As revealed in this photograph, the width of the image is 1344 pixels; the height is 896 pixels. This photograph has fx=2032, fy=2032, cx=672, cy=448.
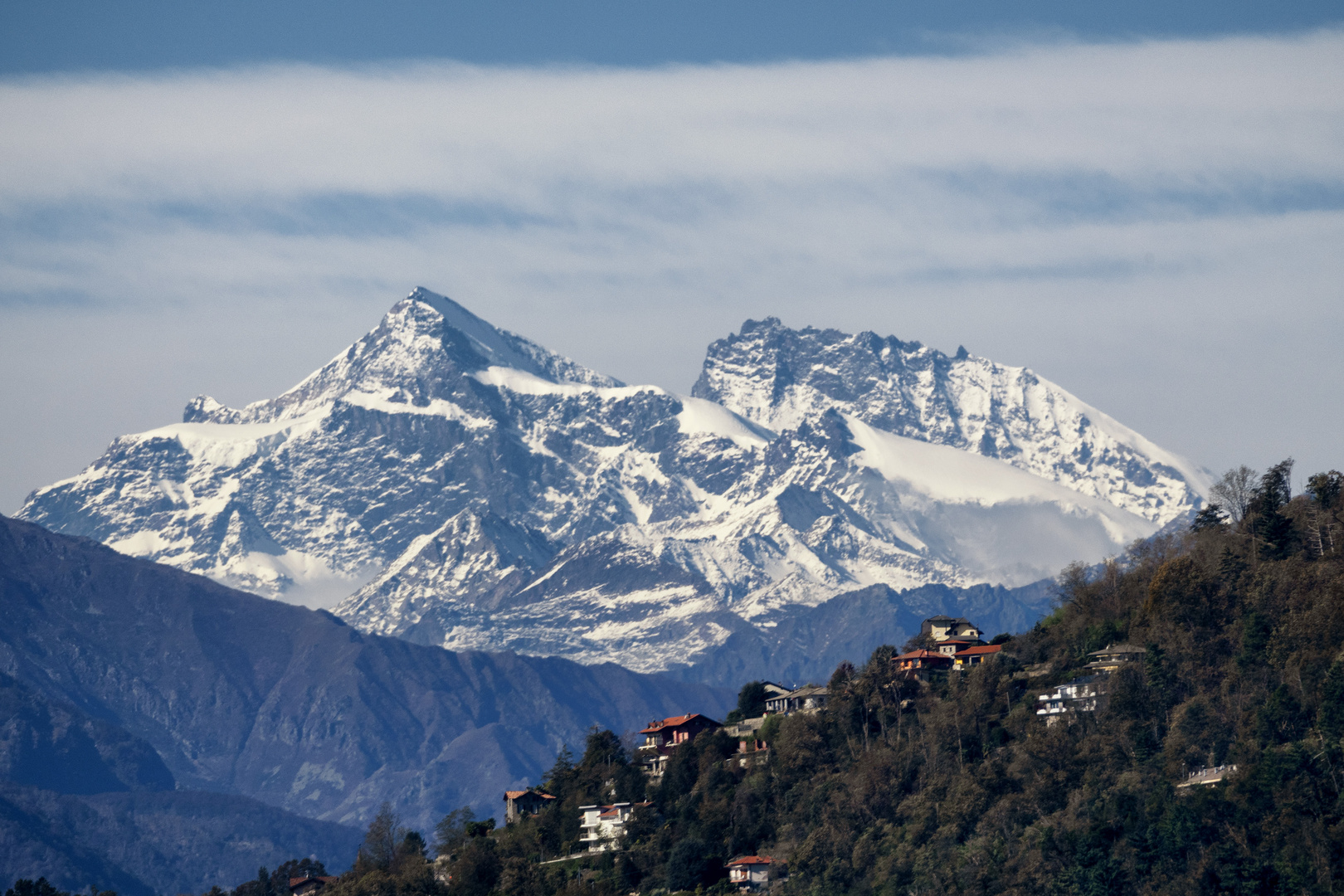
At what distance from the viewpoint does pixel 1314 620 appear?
141m

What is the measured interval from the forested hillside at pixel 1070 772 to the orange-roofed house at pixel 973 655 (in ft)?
10.8

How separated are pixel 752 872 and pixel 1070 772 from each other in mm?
26939

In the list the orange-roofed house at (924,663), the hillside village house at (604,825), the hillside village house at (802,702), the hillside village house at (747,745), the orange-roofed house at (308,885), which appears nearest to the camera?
the hillside village house at (604,825)

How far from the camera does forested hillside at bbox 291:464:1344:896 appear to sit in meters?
131

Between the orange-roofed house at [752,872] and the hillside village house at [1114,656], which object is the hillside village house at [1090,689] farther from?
the orange-roofed house at [752,872]

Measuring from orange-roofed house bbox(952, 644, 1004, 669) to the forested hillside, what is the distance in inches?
130

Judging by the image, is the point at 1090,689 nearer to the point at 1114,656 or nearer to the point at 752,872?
the point at 1114,656

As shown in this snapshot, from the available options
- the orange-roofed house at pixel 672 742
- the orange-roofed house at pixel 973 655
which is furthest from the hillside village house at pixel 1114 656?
the orange-roofed house at pixel 672 742

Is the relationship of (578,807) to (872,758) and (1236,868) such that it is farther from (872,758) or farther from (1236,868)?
(1236,868)

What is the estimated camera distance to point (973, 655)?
605 ft

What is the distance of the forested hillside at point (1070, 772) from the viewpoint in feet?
429

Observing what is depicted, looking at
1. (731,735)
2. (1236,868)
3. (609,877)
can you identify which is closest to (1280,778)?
(1236,868)

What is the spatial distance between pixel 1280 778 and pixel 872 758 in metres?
37.2

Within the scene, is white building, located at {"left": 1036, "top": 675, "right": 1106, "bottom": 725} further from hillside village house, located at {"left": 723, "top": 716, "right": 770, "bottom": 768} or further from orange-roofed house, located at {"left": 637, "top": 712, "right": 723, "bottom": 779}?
orange-roofed house, located at {"left": 637, "top": 712, "right": 723, "bottom": 779}
